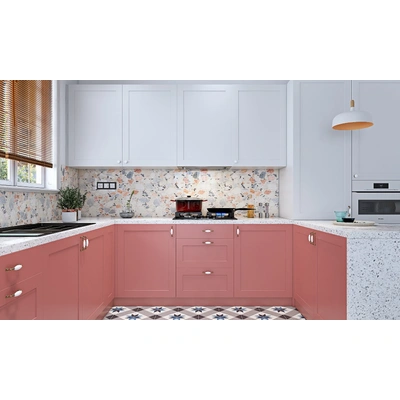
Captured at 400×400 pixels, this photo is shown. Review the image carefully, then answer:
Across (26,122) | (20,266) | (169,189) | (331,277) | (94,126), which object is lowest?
(331,277)

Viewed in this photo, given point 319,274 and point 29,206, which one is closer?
point 319,274

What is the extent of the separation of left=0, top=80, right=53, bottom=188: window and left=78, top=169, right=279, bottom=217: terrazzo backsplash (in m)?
0.72

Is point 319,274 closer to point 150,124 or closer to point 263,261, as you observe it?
point 263,261

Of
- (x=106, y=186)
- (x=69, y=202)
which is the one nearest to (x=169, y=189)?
(x=106, y=186)

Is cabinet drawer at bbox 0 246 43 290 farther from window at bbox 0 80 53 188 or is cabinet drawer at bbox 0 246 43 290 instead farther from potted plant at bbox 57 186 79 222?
potted plant at bbox 57 186 79 222

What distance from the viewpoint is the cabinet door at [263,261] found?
10.1ft

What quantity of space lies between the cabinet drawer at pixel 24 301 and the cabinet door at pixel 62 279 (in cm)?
9

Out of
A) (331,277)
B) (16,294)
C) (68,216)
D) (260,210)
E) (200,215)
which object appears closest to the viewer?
(16,294)

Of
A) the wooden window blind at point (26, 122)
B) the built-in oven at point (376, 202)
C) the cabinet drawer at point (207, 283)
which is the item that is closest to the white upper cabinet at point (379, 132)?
the built-in oven at point (376, 202)

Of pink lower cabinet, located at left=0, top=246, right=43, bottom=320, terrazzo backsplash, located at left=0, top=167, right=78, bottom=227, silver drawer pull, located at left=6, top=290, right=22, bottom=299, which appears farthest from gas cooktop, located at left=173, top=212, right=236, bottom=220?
silver drawer pull, located at left=6, top=290, right=22, bottom=299

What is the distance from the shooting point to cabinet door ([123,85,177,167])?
129 inches

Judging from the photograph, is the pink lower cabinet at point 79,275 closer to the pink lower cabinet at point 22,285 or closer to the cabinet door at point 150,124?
the pink lower cabinet at point 22,285

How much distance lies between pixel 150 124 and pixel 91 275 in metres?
1.69

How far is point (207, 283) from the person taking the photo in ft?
10.1
